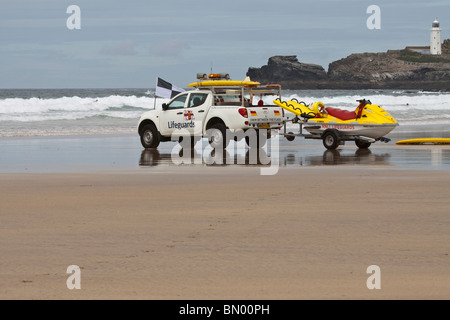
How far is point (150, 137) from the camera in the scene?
22.9 meters

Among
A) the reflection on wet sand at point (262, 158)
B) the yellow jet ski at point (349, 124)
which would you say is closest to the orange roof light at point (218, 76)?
the reflection on wet sand at point (262, 158)

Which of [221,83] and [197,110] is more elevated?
[221,83]

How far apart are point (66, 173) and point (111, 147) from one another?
7.41 meters

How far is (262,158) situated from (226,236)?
34.2 ft

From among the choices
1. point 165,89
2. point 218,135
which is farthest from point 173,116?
point 165,89

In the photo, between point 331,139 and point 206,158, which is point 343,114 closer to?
point 331,139

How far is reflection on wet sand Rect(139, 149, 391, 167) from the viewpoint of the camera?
17.8 meters

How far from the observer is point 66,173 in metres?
15.6

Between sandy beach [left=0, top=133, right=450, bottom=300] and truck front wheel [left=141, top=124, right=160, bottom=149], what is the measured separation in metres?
7.73

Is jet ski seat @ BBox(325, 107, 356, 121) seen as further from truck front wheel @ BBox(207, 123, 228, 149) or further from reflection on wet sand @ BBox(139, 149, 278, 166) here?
truck front wheel @ BBox(207, 123, 228, 149)

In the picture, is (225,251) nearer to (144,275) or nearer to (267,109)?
(144,275)

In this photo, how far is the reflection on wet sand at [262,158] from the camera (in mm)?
17844

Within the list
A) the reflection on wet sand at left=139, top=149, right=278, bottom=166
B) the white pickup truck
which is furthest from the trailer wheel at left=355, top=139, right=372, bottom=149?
the reflection on wet sand at left=139, top=149, right=278, bottom=166

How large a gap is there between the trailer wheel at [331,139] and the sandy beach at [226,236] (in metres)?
6.18
